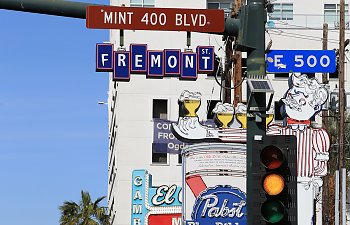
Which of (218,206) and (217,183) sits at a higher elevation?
(217,183)

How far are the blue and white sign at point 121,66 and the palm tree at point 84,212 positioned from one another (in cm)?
3561

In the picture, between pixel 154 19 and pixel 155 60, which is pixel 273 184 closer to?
pixel 154 19

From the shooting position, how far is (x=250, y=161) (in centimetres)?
1270

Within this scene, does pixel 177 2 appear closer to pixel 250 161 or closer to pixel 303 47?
pixel 303 47

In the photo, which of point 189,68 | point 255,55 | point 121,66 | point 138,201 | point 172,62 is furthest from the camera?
point 138,201

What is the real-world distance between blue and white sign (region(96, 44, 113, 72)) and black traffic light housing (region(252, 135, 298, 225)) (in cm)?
1842

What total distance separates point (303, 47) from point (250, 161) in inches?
2364

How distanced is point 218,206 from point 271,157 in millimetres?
23326

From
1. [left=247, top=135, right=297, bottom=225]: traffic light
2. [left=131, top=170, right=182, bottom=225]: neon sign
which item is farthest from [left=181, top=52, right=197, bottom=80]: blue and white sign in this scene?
[left=131, top=170, right=182, bottom=225]: neon sign

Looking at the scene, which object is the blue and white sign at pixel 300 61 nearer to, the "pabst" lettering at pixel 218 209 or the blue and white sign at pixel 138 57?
the blue and white sign at pixel 138 57

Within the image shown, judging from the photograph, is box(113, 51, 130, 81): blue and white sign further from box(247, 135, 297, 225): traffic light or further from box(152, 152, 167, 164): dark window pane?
box(152, 152, 167, 164): dark window pane

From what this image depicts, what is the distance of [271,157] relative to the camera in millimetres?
12281

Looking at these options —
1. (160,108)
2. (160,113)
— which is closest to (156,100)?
(160,108)

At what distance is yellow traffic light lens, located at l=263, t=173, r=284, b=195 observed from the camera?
12109 millimetres
